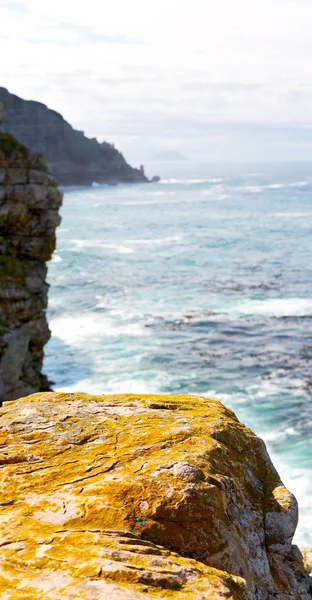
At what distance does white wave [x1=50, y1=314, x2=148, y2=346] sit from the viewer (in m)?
48.7

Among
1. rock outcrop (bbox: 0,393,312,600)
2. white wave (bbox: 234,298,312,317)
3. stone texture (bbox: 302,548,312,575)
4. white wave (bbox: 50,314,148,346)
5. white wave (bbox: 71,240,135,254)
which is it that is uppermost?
rock outcrop (bbox: 0,393,312,600)

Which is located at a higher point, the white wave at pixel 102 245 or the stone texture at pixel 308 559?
the white wave at pixel 102 245

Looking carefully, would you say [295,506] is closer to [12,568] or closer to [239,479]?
[239,479]

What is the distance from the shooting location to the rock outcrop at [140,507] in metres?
5.88

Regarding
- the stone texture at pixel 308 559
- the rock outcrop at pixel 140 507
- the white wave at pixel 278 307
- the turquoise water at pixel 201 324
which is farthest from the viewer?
the white wave at pixel 278 307

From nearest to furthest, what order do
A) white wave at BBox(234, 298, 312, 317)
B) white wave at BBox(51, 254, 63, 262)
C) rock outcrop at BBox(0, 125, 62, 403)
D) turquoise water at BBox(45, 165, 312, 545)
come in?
rock outcrop at BBox(0, 125, 62, 403), turquoise water at BBox(45, 165, 312, 545), white wave at BBox(234, 298, 312, 317), white wave at BBox(51, 254, 63, 262)

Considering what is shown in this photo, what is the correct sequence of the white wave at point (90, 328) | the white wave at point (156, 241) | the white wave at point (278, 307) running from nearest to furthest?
the white wave at point (90, 328) < the white wave at point (278, 307) < the white wave at point (156, 241)

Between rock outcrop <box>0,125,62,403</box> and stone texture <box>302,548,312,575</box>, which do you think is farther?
rock outcrop <box>0,125,62,403</box>

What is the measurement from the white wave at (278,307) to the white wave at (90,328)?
1034 cm

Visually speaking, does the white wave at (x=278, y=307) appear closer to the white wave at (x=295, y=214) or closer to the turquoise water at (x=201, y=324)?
the turquoise water at (x=201, y=324)

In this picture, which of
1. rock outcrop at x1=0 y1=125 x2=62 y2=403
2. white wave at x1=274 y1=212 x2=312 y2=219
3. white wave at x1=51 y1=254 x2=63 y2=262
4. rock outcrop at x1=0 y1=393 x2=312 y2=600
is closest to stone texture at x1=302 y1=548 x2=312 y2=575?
A: rock outcrop at x1=0 y1=393 x2=312 y2=600

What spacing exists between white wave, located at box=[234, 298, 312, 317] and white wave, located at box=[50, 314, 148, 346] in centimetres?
1034

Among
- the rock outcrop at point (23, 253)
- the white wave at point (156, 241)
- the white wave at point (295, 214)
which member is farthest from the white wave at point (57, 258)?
the white wave at point (295, 214)

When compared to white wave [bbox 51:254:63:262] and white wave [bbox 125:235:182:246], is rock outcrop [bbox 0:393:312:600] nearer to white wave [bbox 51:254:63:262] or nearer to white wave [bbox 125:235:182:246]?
white wave [bbox 51:254:63:262]
